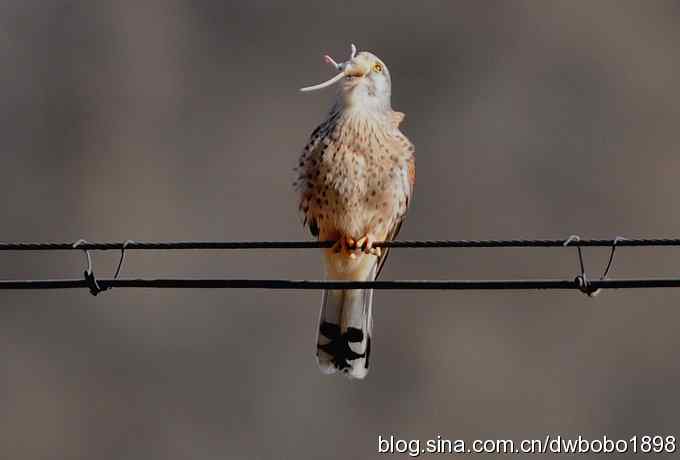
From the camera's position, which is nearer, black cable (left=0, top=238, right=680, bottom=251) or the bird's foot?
black cable (left=0, top=238, right=680, bottom=251)

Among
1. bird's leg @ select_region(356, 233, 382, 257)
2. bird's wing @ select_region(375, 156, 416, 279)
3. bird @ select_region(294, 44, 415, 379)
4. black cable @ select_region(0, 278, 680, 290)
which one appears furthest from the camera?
bird's wing @ select_region(375, 156, 416, 279)

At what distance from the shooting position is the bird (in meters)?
6.21

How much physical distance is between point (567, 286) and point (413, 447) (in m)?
13.5

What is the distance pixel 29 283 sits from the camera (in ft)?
14.9

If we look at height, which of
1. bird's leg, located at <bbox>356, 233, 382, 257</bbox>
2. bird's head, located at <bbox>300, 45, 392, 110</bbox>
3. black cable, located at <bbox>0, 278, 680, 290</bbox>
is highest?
bird's head, located at <bbox>300, 45, 392, 110</bbox>

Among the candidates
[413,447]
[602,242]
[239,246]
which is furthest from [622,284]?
[413,447]

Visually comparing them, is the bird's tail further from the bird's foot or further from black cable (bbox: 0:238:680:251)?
black cable (bbox: 0:238:680:251)

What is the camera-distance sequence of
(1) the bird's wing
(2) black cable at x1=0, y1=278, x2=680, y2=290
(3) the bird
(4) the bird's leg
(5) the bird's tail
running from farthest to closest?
→ (5) the bird's tail, (1) the bird's wing, (4) the bird's leg, (3) the bird, (2) black cable at x1=0, y1=278, x2=680, y2=290

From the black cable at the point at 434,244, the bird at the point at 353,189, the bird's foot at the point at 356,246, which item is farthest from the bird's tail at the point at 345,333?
the black cable at the point at 434,244

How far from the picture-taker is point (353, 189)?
6203 mm

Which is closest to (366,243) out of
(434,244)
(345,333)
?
(345,333)

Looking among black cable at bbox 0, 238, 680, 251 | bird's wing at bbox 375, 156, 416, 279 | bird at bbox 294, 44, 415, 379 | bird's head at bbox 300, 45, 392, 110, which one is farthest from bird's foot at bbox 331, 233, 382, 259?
black cable at bbox 0, 238, 680, 251

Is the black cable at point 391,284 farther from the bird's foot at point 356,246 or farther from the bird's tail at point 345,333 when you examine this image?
the bird's tail at point 345,333

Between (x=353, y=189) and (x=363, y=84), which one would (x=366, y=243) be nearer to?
(x=353, y=189)
